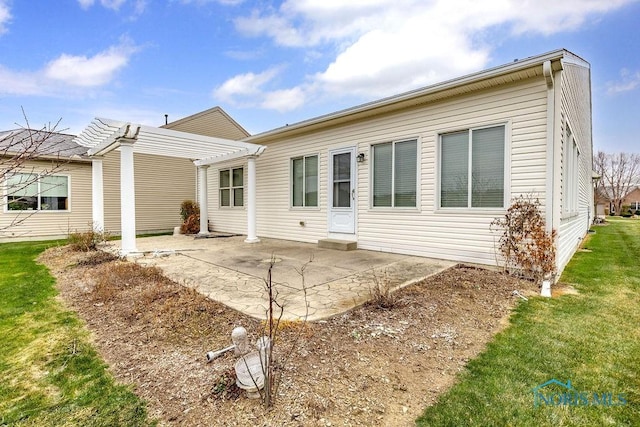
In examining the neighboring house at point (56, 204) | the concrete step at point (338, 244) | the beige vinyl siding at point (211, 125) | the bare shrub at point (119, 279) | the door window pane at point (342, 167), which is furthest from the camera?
the beige vinyl siding at point (211, 125)

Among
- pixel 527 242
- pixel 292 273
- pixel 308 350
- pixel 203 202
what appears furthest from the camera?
pixel 203 202

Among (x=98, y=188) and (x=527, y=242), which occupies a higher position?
(x=98, y=188)

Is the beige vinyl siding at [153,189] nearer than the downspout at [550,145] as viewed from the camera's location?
No

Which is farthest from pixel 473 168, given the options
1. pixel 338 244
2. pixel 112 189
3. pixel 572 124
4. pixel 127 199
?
pixel 112 189

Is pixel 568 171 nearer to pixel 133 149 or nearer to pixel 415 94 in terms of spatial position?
pixel 415 94

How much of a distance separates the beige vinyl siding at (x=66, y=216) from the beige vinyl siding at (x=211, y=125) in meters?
3.82

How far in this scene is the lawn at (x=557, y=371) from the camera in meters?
1.92

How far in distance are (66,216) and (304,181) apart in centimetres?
885

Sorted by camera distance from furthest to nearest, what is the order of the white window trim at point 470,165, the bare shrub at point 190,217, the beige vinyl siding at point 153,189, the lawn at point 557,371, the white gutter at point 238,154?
the beige vinyl siding at point 153,189
the bare shrub at point 190,217
the white gutter at point 238,154
the white window trim at point 470,165
the lawn at point 557,371

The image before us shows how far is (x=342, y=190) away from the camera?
7934mm

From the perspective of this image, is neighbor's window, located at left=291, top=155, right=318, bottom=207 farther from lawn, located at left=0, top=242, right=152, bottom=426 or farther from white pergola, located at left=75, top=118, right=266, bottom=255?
lawn, located at left=0, top=242, right=152, bottom=426

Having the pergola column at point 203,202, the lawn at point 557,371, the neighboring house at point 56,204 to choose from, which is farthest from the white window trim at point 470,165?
the neighboring house at point 56,204

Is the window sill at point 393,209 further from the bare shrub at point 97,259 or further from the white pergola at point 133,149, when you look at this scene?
the bare shrub at point 97,259

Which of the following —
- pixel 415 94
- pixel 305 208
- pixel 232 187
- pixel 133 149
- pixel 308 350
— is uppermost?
pixel 415 94
